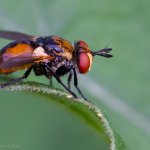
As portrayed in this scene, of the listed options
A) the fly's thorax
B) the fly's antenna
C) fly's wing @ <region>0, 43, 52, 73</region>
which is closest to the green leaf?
fly's wing @ <region>0, 43, 52, 73</region>

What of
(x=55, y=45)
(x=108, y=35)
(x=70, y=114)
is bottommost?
(x=70, y=114)

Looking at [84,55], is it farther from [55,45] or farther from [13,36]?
[13,36]

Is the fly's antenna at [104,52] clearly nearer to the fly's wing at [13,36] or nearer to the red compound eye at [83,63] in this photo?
the red compound eye at [83,63]

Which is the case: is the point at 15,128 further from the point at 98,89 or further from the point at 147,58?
the point at 147,58

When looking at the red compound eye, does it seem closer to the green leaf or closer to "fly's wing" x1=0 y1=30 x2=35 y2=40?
"fly's wing" x1=0 y1=30 x2=35 y2=40

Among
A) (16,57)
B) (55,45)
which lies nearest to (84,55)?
(55,45)
